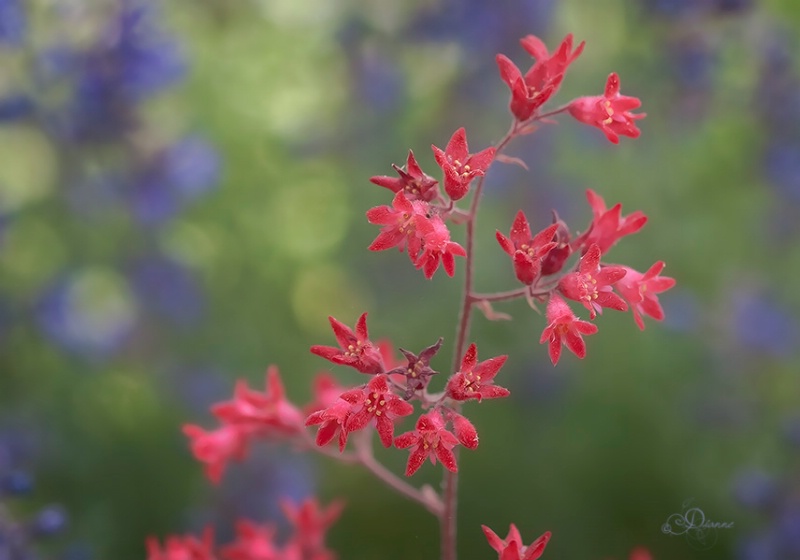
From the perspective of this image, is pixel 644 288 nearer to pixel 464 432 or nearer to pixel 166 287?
pixel 464 432

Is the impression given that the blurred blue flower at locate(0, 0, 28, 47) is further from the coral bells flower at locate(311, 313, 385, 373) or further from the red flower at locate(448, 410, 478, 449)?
the red flower at locate(448, 410, 478, 449)

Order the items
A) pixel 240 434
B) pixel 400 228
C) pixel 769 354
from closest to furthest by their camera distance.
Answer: pixel 400 228 < pixel 240 434 < pixel 769 354

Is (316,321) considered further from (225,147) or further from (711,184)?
(711,184)

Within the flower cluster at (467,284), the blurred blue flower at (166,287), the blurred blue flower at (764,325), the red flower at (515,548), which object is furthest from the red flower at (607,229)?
the blurred blue flower at (166,287)

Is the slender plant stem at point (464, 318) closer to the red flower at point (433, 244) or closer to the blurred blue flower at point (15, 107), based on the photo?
the red flower at point (433, 244)

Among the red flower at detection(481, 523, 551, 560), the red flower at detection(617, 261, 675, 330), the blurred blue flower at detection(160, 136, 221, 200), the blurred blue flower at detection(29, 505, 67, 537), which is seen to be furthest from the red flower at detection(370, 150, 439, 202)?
the blurred blue flower at detection(160, 136, 221, 200)

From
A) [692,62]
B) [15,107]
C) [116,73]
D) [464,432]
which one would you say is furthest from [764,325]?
[15,107]

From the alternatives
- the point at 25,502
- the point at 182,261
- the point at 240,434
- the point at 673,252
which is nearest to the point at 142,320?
the point at 182,261
